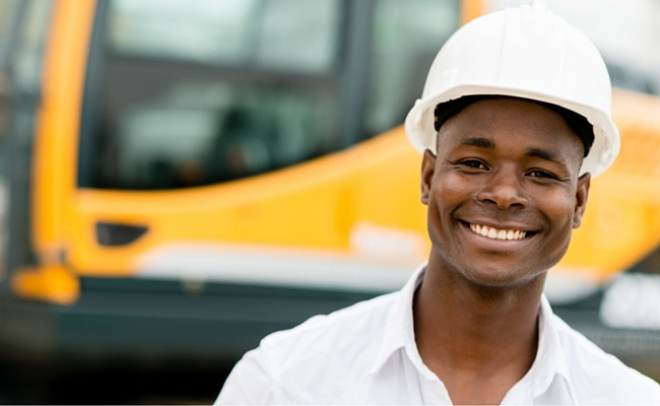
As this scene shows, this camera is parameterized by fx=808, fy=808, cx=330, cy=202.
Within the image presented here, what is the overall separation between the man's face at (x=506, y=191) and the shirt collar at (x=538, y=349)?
151 mm

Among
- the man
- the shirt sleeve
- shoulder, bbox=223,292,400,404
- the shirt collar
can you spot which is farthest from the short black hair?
the shirt sleeve

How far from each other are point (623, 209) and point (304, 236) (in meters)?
1.95

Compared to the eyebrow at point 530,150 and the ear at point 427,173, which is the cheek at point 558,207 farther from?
the ear at point 427,173

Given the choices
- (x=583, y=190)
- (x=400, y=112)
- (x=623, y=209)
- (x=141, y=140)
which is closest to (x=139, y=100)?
(x=141, y=140)

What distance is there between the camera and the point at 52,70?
450cm

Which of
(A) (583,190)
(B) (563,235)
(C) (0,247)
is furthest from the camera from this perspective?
(C) (0,247)

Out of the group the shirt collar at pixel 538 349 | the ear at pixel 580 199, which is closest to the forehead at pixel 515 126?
the ear at pixel 580 199

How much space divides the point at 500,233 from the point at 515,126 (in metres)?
0.22

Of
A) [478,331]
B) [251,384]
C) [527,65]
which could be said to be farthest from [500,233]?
[251,384]

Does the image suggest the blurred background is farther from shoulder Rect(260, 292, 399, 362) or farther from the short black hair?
the short black hair

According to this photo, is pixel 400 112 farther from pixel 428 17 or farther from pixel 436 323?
pixel 436 323

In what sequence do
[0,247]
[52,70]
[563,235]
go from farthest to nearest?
1. [0,247]
2. [52,70]
3. [563,235]

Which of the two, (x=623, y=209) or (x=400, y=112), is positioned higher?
(x=400, y=112)

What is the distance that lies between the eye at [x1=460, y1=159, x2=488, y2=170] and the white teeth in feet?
0.40
